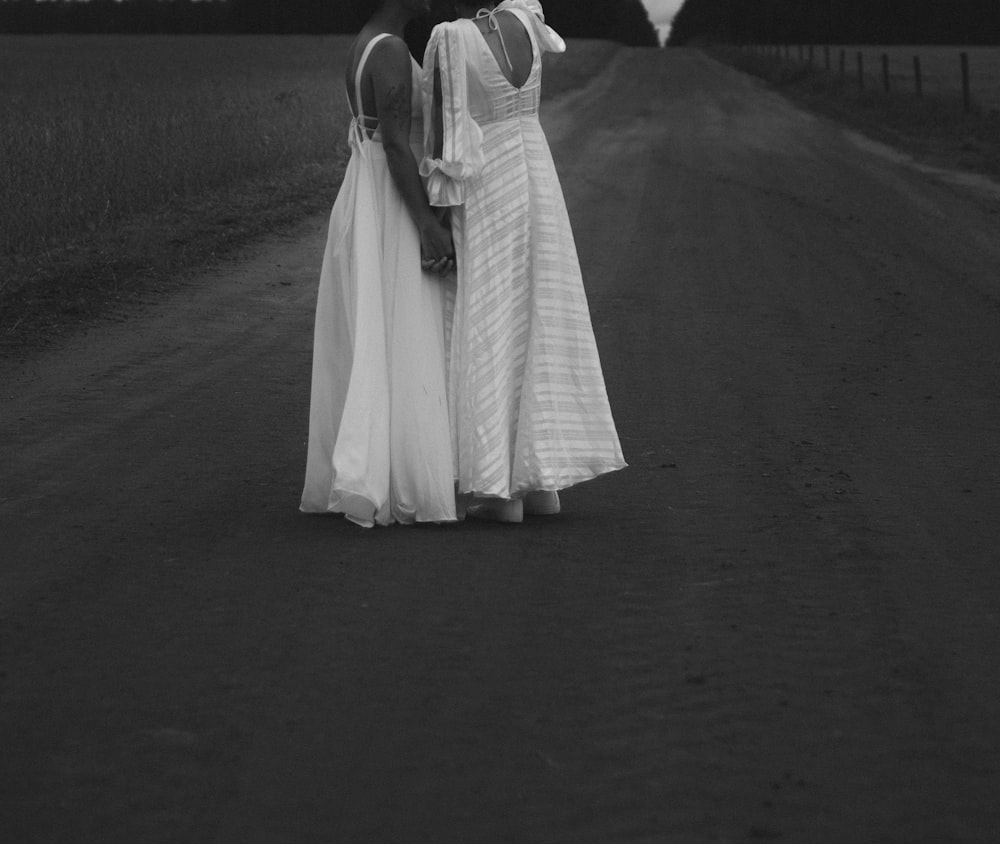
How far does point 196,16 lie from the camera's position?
335ft

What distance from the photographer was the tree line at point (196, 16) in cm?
9969

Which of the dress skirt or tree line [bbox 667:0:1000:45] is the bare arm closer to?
the dress skirt

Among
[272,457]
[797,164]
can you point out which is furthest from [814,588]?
[797,164]

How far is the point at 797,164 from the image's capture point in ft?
58.2

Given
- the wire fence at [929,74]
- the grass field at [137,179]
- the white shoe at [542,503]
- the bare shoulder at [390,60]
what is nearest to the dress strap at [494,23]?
the bare shoulder at [390,60]

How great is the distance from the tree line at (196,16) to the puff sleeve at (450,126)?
307ft

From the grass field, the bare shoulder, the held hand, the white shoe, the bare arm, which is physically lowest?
the white shoe

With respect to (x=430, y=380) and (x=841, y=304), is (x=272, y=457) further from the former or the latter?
(x=841, y=304)

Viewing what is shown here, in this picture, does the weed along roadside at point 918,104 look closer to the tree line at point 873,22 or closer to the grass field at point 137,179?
the grass field at point 137,179

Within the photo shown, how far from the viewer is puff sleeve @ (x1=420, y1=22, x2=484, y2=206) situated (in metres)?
4.48

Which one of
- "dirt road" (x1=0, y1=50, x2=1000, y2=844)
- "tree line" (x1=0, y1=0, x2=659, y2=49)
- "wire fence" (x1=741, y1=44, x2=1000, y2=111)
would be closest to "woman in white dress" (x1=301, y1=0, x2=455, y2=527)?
"dirt road" (x1=0, y1=50, x2=1000, y2=844)

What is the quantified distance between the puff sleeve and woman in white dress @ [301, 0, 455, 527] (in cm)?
5

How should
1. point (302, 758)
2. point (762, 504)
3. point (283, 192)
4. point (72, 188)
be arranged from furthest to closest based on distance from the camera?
1. point (283, 192)
2. point (72, 188)
3. point (762, 504)
4. point (302, 758)

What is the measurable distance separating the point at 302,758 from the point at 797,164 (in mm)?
15803
